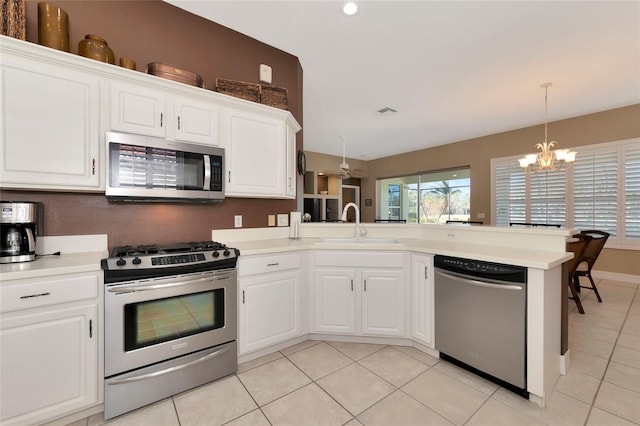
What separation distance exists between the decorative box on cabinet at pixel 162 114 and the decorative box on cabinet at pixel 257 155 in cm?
16

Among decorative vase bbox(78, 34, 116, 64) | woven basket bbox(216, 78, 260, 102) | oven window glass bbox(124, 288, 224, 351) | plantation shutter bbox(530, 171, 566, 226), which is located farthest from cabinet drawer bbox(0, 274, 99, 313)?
plantation shutter bbox(530, 171, 566, 226)

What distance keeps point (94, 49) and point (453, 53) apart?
3206 millimetres

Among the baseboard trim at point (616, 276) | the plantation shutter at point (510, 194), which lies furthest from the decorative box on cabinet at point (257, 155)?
the baseboard trim at point (616, 276)

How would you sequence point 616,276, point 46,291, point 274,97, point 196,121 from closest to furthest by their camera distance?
point 46,291
point 196,121
point 274,97
point 616,276

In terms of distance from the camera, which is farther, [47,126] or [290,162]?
[290,162]

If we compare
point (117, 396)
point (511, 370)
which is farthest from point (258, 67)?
point (511, 370)

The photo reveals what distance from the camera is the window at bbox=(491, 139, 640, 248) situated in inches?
168

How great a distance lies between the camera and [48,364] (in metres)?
1.38

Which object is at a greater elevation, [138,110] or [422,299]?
[138,110]

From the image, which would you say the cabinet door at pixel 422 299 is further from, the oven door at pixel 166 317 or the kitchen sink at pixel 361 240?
the oven door at pixel 166 317

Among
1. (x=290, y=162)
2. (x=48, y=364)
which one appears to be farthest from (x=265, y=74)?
(x=48, y=364)

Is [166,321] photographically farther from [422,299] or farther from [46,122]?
[422,299]

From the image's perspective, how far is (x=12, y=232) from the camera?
4.92ft

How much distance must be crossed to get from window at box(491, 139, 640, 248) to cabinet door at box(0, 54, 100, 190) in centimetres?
671
